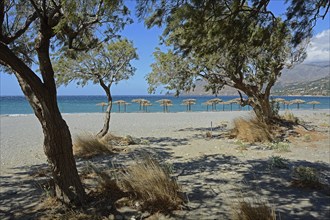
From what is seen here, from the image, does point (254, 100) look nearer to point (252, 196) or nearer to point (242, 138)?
point (242, 138)

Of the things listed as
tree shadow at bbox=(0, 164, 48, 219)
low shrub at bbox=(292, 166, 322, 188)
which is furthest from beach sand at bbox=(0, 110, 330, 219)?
low shrub at bbox=(292, 166, 322, 188)

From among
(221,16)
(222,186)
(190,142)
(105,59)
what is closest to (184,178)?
(222,186)

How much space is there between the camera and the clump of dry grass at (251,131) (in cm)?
1011

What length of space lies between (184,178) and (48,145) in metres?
2.58

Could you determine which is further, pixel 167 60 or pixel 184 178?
pixel 167 60

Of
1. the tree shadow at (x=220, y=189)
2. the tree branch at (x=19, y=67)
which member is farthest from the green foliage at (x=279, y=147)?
→ the tree branch at (x=19, y=67)

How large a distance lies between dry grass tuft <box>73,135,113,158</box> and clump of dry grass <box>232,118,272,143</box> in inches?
187

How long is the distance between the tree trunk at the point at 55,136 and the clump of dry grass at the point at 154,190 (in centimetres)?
78

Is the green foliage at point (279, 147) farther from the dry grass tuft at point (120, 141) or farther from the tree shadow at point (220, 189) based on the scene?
the dry grass tuft at point (120, 141)

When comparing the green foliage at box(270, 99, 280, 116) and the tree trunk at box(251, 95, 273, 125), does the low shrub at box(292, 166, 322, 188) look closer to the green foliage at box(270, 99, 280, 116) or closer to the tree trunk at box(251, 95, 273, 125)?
the tree trunk at box(251, 95, 273, 125)

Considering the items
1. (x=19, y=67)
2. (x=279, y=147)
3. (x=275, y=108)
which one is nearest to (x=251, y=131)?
(x=279, y=147)

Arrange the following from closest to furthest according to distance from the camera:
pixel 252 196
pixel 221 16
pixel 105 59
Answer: pixel 252 196 < pixel 221 16 < pixel 105 59

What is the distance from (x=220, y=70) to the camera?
12.1 meters

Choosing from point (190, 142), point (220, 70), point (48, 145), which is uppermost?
point (220, 70)
